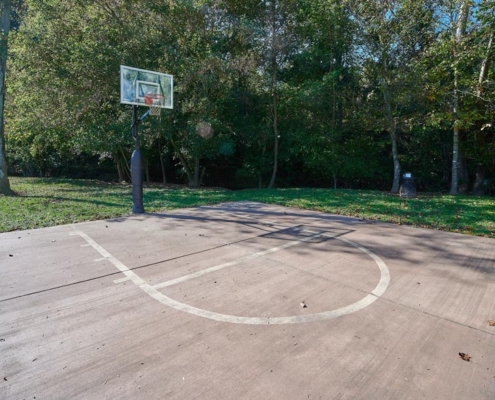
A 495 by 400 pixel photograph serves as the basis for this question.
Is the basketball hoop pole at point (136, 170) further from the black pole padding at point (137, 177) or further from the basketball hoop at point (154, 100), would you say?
the basketball hoop at point (154, 100)

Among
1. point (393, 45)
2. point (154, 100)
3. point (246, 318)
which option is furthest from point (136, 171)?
point (393, 45)

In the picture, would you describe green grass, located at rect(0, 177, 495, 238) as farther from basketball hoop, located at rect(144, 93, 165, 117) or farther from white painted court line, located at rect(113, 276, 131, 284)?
white painted court line, located at rect(113, 276, 131, 284)

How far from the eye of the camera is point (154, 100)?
7578 millimetres

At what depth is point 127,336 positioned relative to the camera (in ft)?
7.62

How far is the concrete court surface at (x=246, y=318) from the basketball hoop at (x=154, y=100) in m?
3.89

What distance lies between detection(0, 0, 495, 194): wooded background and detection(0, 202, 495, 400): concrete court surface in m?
7.55

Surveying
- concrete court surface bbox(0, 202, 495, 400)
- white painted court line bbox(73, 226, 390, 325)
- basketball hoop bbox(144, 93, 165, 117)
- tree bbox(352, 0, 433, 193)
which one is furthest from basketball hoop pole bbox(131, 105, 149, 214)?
tree bbox(352, 0, 433, 193)

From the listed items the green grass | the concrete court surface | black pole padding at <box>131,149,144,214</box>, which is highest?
black pole padding at <box>131,149,144,214</box>

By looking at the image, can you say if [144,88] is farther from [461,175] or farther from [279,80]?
[461,175]

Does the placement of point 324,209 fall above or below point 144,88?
below

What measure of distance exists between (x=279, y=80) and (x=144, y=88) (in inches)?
308

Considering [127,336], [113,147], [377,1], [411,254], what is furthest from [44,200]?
[377,1]

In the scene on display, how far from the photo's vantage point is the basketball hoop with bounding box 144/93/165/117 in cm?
731

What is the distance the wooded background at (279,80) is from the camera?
10.1 meters
